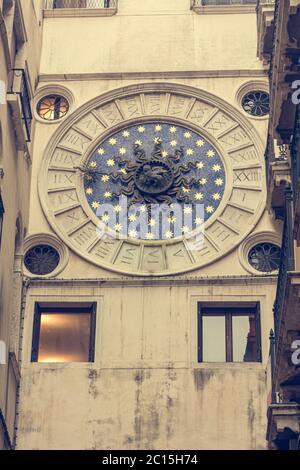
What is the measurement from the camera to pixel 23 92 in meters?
25.2

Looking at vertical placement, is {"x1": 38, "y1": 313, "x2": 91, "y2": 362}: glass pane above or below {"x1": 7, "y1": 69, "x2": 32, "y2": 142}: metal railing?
below

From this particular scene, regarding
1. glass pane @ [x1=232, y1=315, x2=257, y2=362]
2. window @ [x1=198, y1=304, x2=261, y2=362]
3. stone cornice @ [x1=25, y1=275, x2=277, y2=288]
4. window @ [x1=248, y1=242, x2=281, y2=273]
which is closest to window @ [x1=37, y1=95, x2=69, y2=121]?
stone cornice @ [x1=25, y1=275, x2=277, y2=288]

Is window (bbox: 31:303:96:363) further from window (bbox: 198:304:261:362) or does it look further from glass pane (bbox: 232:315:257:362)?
glass pane (bbox: 232:315:257:362)

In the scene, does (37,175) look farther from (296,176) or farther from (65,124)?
(296,176)

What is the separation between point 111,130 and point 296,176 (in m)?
8.48

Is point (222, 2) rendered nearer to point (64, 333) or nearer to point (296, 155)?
point (64, 333)

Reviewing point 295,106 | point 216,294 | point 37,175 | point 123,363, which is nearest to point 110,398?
point 123,363

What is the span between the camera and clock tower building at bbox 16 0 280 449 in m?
24.7

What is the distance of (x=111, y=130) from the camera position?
27.6 m

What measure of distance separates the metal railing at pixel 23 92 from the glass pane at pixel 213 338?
160 inches

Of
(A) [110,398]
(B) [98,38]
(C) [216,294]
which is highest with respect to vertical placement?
(B) [98,38]

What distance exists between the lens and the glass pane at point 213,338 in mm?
25464

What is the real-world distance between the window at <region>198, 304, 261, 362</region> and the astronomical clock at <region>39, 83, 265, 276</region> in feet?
3.04

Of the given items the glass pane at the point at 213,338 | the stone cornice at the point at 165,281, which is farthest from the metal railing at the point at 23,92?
the glass pane at the point at 213,338
